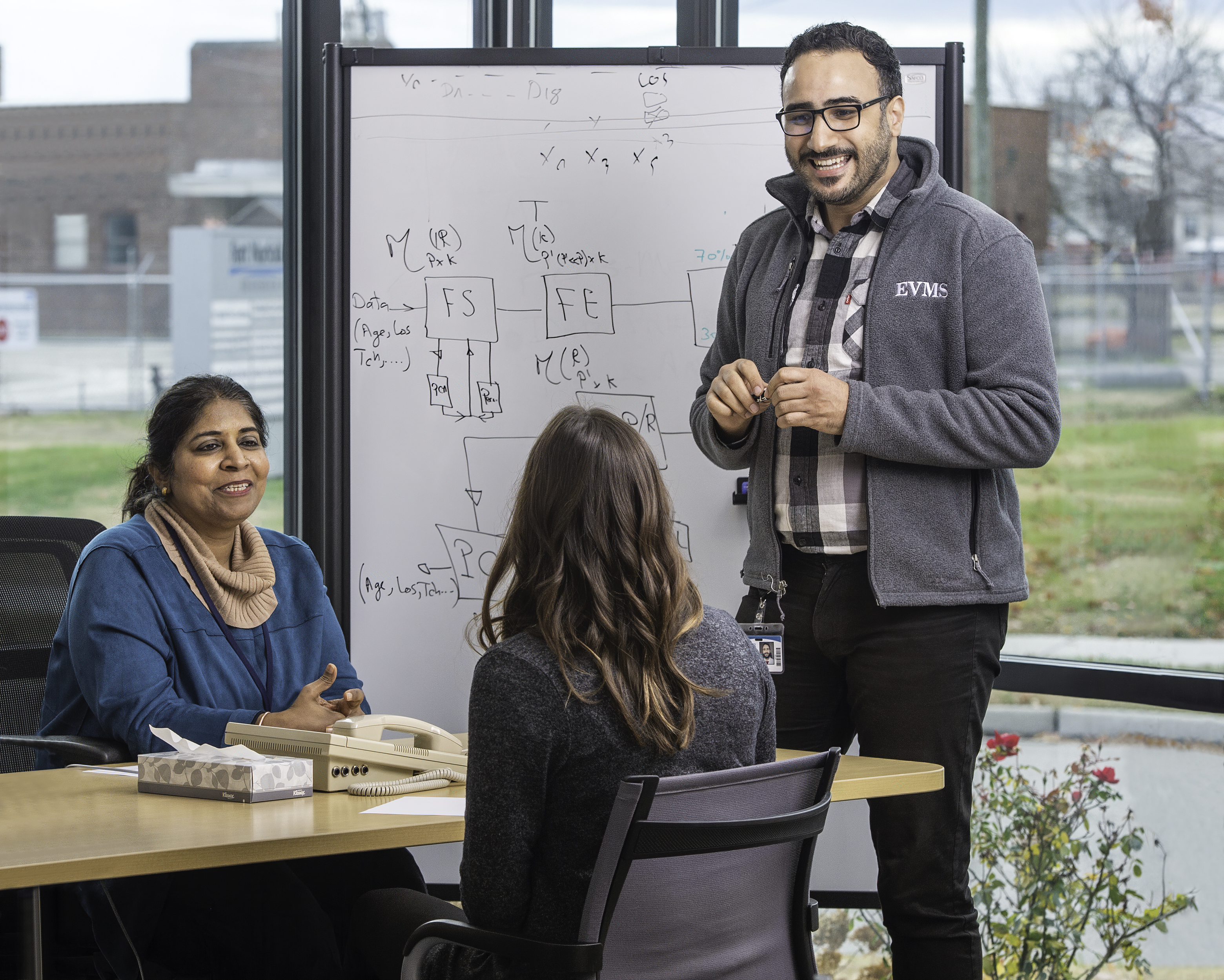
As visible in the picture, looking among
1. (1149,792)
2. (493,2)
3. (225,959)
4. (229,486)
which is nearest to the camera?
(225,959)

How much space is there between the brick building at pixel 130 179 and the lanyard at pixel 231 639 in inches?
53.2

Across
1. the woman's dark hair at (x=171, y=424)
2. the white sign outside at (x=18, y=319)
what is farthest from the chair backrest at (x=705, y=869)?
the white sign outside at (x=18, y=319)

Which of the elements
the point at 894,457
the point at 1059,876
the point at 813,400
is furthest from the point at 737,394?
the point at 1059,876

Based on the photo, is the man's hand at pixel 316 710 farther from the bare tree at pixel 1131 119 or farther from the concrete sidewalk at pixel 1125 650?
the bare tree at pixel 1131 119

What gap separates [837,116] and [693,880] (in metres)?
1.30

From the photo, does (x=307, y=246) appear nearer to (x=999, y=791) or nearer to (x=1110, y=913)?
(x=999, y=791)

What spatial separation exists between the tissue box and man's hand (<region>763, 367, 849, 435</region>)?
0.89 metres

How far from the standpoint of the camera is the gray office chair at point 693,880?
1.24 m

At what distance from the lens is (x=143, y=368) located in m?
3.29

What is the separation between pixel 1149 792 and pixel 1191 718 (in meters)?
0.24

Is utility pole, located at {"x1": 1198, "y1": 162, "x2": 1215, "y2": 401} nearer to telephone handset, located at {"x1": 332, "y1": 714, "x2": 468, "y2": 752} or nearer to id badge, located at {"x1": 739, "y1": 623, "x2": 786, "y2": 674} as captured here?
id badge, located at {"x1": 739, "y1": 623, "x2": 786, "y2": 674}

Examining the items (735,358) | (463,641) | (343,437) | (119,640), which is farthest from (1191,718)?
(119,640)

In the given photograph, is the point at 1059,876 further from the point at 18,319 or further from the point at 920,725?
the point at 18,319

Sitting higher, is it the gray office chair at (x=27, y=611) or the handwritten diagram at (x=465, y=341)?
the handwritten diagram at (x=465, y=341)
